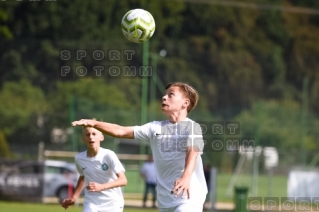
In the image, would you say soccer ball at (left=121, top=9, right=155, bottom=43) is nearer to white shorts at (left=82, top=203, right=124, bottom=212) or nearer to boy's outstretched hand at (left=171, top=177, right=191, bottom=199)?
white shorts at (left=82, top=203, right=124, bottom=212)

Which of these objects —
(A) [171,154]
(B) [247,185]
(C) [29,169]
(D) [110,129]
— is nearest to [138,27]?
(A) [171,154]

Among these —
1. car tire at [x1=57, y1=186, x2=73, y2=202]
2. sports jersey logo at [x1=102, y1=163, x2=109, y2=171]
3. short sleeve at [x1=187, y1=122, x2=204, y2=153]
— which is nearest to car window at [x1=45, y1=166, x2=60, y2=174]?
car tire at [x1=57, y1=186, x2=73, y2=202]

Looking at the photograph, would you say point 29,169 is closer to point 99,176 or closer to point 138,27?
point 99,176

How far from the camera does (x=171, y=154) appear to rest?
7141 mm

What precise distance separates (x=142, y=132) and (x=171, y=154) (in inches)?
13.8

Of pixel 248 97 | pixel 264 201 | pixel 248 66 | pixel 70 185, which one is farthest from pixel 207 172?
pixel 248 66

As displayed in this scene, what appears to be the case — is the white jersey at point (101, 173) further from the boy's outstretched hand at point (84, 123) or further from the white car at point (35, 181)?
the white car at point (35, 181)

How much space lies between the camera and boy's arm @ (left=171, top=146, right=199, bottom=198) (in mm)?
6641

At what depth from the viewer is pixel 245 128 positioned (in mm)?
27922

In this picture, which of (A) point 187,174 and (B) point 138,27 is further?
(B) point 138,27
